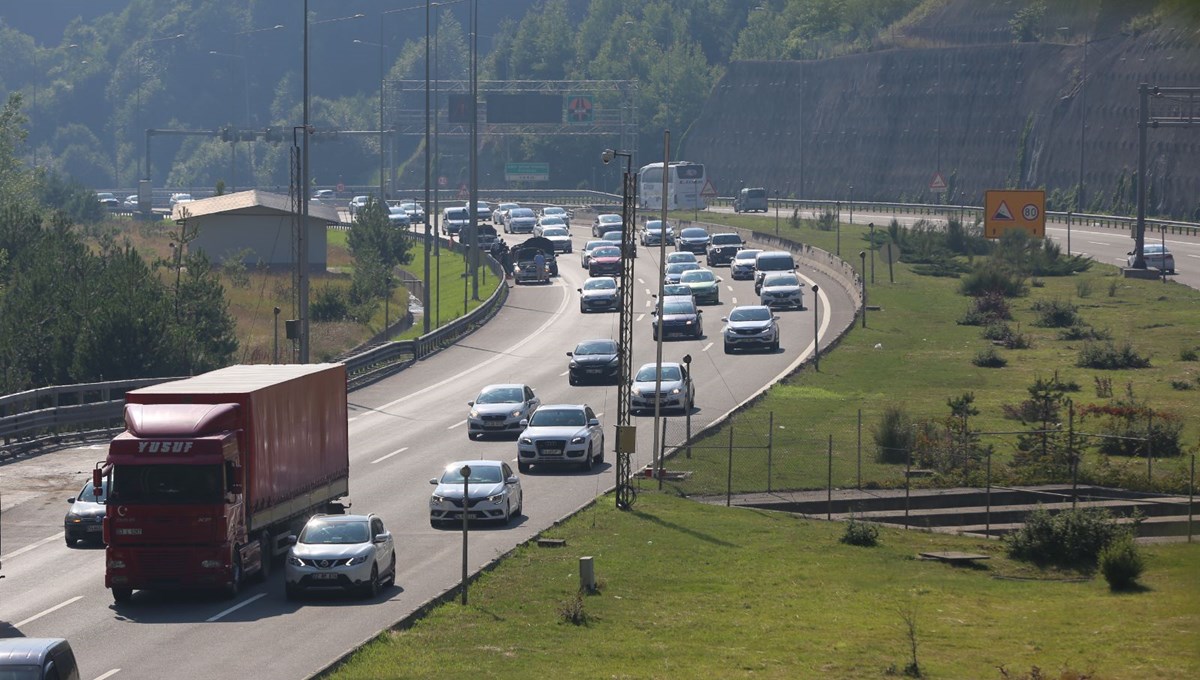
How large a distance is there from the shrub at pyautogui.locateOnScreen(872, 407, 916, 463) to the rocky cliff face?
54.4m

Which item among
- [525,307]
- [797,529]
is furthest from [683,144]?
[797,529]

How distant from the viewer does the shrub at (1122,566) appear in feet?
75.7

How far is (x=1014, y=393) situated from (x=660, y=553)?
77.9 feet

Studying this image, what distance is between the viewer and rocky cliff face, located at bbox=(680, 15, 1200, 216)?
4173 inches

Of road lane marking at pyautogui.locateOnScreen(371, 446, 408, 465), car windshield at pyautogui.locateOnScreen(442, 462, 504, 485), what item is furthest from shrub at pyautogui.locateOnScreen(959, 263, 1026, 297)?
car windshield at pyautogui.locateOnScreen(442, 462, 504, 485)

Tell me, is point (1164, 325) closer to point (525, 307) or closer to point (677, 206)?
point (525, 307)

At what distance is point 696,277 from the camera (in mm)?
74000

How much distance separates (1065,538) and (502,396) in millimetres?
20875

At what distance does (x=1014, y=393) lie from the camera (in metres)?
48.0

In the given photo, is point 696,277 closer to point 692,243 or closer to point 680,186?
point 692,243

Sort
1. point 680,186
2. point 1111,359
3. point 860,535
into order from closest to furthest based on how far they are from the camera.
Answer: point 860,535 < point 1111,359 < point 680,186

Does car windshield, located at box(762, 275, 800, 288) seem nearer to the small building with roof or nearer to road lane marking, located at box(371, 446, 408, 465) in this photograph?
the small building with roof

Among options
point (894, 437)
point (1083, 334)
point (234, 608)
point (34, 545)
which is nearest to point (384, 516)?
point (34, 545)

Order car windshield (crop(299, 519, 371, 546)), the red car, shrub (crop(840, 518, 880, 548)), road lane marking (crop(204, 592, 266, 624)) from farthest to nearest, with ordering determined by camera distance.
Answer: the red car → shrub (crop(840, 518, 880, 548)) → car windshield (crop(299, 519, 371, 546)) → road lane marking (crop(204, 592, 266, 624))
